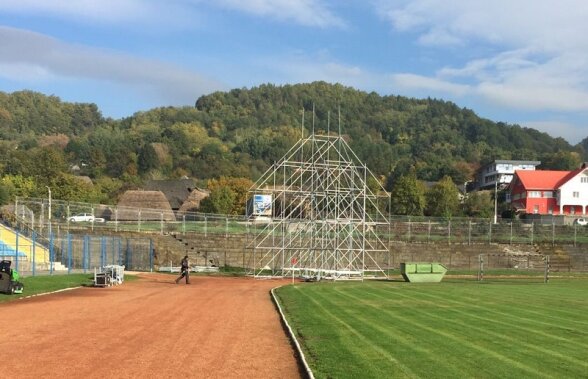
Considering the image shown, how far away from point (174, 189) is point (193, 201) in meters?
8.90

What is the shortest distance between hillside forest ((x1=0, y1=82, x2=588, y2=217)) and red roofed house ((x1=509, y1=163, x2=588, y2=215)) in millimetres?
6436

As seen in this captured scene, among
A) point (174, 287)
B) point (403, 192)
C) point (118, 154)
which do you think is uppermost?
point (118, 154)

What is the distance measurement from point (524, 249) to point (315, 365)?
175 feet

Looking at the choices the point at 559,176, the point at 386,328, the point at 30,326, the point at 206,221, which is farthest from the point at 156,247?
the point at 559,176

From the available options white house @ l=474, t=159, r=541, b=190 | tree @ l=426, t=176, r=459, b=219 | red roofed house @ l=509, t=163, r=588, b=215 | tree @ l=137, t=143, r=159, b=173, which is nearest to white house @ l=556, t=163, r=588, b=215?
red roofed house @ l=509, t=163, r=588, b=215

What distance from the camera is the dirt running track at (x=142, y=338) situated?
10742 mm

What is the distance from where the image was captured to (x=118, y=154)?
134 meters

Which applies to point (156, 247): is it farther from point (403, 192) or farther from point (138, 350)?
point (403, 192)

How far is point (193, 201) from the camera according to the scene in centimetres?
9719

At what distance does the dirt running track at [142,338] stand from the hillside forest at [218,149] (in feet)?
190

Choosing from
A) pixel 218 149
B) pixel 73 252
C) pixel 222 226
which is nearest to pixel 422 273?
pixel 222 226

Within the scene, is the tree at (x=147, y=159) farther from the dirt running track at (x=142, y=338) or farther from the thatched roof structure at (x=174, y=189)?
the dirt running track at (x=142, y=338)

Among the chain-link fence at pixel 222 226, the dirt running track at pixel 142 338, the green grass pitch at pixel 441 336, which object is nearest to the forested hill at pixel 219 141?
the chain-link fence at pixel 222 226

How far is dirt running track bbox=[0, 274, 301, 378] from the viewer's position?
1074 cm
